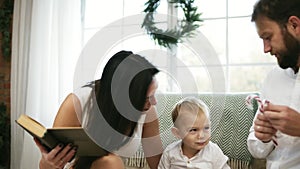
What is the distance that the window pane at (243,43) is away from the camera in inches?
104

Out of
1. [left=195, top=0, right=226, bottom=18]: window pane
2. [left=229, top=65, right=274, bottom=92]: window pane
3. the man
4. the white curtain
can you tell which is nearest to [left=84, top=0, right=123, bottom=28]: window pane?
the white curtain

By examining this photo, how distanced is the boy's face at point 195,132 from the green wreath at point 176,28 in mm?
753

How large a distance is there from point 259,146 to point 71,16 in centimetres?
193

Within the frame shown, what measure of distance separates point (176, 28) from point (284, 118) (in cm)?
145

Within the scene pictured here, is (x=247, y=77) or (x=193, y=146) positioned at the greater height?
(x=247, y=77)

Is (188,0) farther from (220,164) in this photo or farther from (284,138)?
(284,138)

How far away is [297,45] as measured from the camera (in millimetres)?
1492

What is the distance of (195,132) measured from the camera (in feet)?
6.11

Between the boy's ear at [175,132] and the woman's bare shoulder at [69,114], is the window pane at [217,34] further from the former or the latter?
the woman's bare shoulder at [69,114]

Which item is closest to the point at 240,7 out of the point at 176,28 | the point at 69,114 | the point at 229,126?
the point at 176,28

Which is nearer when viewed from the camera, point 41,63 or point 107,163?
point 107,163

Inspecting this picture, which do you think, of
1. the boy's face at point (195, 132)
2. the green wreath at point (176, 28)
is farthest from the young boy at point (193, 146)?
the green wreath at point (176, 28)

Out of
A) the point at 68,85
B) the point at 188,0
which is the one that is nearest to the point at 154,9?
the point at 188,0

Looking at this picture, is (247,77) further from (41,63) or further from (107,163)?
(41,63)
